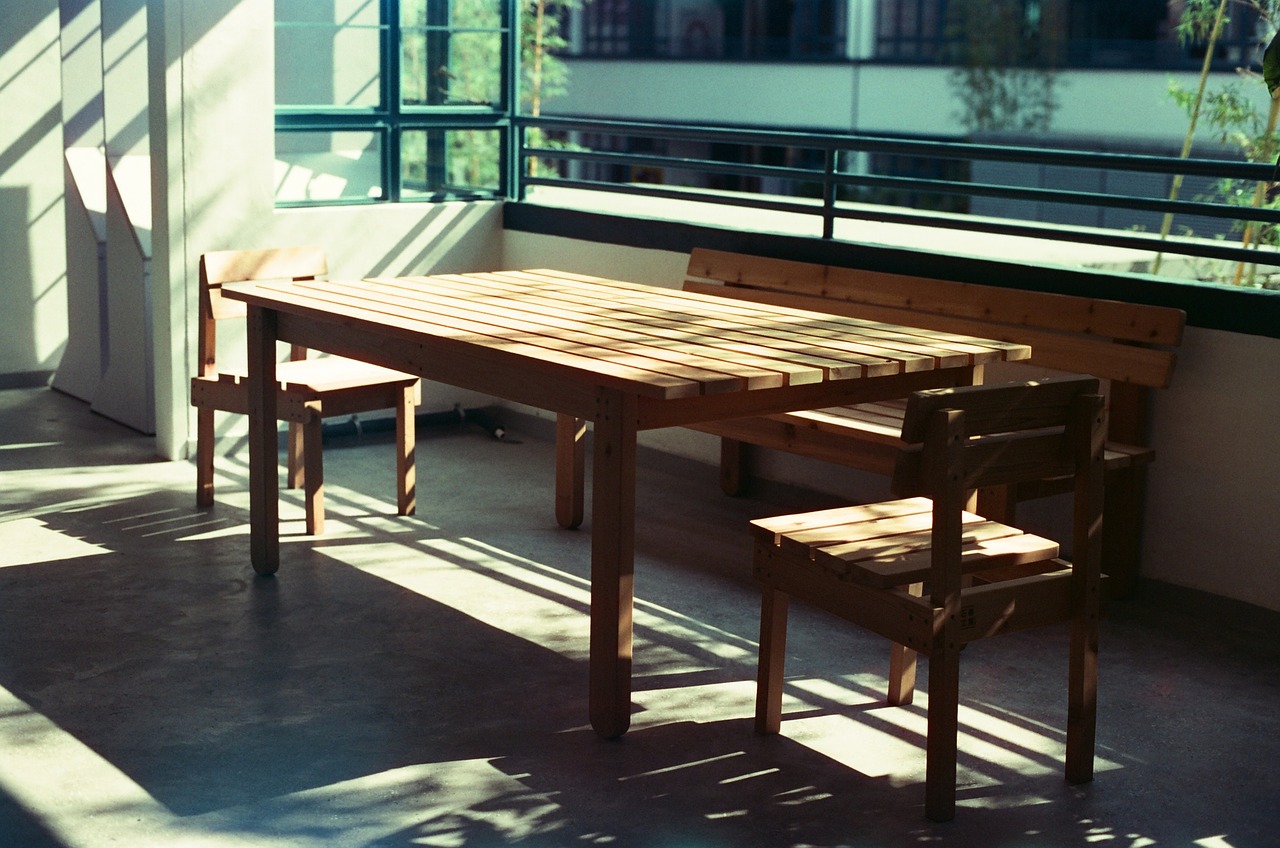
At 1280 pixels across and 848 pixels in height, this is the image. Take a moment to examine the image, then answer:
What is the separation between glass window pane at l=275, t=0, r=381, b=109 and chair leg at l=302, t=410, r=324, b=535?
6.58 feet

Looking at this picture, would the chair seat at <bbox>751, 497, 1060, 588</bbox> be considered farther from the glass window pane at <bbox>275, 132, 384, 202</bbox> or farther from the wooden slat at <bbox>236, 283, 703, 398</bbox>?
the glass window pane at <bbox>275, 132, 384, 202</bbox>

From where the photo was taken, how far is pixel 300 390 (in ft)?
18.1

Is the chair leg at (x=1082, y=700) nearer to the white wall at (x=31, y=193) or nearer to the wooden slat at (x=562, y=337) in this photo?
the wooden slat at (x=562, y=337)

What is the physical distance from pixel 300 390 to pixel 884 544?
2548 mm

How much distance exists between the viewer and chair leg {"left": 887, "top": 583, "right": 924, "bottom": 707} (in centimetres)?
417

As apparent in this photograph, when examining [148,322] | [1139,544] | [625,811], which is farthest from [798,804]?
[148,322]

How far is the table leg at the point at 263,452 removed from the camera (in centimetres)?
510

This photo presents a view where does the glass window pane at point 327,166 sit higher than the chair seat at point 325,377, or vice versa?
the glass window pane at point 327,166

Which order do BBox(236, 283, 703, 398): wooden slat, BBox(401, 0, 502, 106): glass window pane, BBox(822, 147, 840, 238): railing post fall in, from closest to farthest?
1. BBox(236, 283, 703, 398): wooden slat
2. BBox(822, 147, 840, 238): railing post
3. BBox(401, 0, 502, 106): glass window pane

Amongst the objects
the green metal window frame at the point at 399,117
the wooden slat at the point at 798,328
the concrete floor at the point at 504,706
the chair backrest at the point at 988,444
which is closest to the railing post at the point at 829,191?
the wooden slat at the point at 798,328

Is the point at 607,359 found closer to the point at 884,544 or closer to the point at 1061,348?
the point at 884,544

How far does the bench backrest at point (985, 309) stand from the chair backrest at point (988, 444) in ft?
4.98

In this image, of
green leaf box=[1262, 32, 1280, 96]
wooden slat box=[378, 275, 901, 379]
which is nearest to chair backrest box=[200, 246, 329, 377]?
wooden slat box=[378, 275, 901, 379]

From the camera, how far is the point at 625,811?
3.50 meters
